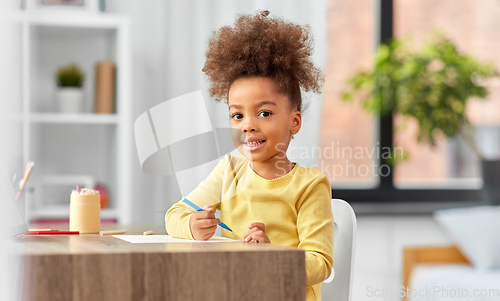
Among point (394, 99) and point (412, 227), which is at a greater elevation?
point (394, 99)

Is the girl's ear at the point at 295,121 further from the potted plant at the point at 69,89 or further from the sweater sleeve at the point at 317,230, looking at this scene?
the potted plant at the point at 69,89

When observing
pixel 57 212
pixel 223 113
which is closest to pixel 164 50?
pixel 223 113

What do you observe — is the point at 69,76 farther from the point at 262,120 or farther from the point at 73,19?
the point at 262,120

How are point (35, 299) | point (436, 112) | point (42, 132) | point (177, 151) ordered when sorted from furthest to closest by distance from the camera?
point (436, 112)
point (42, 132)
point (177, 151)
point (35, 299)

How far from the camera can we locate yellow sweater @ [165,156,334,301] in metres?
0.82

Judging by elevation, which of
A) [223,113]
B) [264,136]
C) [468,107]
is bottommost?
[264,136]

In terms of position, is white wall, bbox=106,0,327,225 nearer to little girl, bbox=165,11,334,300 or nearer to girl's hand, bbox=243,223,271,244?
little girl, bbox=165,11,334,300

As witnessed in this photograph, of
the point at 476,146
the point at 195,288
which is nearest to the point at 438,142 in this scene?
the point at 476,146

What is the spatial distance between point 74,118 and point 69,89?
0.15 meters

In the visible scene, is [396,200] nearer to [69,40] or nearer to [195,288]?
[69,40]

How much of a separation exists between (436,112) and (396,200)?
0.48m

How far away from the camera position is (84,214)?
89 cm

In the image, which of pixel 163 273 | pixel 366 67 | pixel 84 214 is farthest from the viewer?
pixel 366 67

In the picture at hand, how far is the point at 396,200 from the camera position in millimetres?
2559
